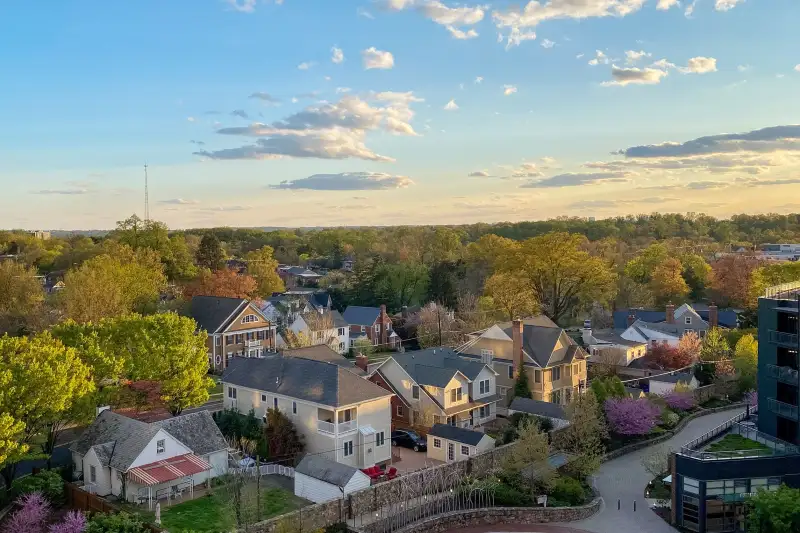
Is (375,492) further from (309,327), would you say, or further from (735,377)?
(735,377)

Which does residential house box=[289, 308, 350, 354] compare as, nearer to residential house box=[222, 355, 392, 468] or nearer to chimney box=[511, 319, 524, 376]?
chimney box=[511, 319, 524, 376]

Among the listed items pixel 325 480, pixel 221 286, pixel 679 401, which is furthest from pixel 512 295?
pixel 325 480

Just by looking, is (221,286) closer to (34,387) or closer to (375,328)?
(375,328)

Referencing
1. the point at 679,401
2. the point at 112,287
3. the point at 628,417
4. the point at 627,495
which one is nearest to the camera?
the point at 627,495

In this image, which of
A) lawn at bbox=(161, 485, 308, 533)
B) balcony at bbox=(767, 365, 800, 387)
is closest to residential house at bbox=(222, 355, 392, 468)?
lawn at bbox=(161, 485, 308, 533)

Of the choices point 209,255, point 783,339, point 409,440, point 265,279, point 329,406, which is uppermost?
point 209,255

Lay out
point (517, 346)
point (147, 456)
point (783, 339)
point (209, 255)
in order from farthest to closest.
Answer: point (209, 255), point (517, 346), point (783, 339), point (147, 456)

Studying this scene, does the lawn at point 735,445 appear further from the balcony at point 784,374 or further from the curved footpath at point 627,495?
the curved footpath at point 627,495
